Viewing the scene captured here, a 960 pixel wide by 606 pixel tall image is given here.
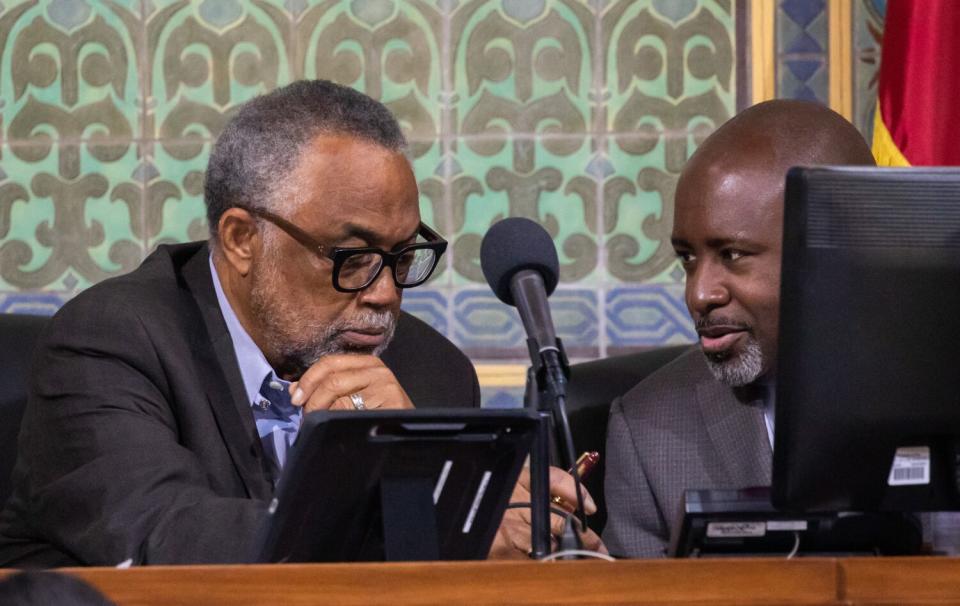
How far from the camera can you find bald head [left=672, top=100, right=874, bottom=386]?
245 centimetres

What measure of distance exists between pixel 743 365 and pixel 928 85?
3.92ft

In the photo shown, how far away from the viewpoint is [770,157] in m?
2.55

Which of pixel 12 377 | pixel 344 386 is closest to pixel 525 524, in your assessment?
pixel 344 386

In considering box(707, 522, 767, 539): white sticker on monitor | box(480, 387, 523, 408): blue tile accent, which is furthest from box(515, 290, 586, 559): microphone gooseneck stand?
box(480, 387, 523, 408): blue tile accent

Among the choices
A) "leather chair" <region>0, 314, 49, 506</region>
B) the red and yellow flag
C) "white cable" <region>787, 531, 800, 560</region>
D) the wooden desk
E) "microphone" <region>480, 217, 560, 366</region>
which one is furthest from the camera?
the red and yellow flag

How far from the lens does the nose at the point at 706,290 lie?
2445mm

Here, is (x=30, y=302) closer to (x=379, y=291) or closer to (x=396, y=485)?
(x=379, y=291)

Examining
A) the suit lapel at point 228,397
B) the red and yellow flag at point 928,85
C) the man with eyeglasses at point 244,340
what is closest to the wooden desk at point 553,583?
the man with eyeglasses at point 244,340

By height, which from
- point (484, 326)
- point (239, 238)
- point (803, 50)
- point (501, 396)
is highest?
point (803, 50)

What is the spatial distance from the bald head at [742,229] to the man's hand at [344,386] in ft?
1.91

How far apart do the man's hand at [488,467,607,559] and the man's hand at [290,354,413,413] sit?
240mm

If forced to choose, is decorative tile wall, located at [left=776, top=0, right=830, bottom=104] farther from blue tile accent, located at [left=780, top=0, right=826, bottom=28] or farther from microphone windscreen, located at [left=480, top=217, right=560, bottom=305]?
microphone windscreen, located at [left=480, top=217, right=560, bottom=305]

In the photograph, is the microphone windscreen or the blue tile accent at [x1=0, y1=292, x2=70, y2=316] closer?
the microphone windscreen

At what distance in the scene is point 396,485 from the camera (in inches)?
64.6
